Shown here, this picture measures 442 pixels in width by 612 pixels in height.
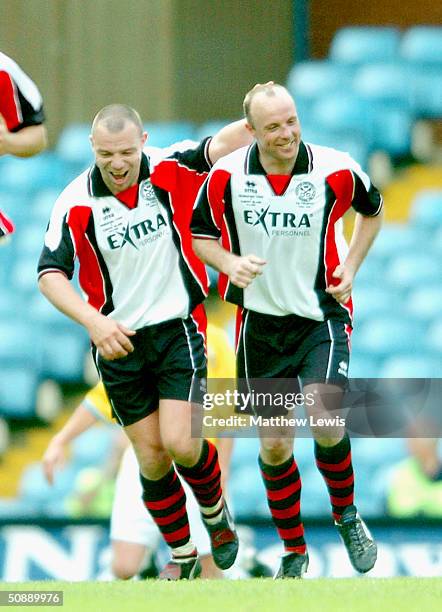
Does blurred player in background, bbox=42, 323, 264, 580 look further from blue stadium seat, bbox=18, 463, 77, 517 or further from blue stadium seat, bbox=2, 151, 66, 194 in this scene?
blue stadium seat, bbox=2, 151, 66, 194

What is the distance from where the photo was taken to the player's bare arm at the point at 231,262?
6.43m

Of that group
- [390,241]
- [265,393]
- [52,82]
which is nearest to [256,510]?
[390,241]

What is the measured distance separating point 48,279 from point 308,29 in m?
8.35

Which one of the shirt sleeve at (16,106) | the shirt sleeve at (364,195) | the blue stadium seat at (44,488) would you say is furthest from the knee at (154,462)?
the blue stadium seat at (44,488)

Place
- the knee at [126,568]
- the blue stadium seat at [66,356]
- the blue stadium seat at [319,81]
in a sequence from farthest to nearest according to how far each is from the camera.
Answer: the blue stadium seat at [319,81] → the blue stadium seat at [66,356] → the knee at [126,568]

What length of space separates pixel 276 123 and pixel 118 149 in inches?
26.7

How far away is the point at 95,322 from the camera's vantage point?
262 inches

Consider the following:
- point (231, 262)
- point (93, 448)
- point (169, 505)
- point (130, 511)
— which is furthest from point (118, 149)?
point (93, 448)

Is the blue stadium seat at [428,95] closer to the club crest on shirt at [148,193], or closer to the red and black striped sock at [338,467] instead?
the club crest on shirt at [148,193]

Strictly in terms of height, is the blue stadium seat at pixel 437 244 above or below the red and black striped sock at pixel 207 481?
below

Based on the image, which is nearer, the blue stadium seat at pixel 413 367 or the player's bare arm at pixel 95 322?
the player's bare arm at pixel 95 322

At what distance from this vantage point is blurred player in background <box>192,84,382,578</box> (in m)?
6.85

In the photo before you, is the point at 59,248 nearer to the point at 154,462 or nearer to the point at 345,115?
the point at 154,462

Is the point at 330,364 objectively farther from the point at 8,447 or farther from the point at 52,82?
the point at 52,82
